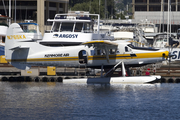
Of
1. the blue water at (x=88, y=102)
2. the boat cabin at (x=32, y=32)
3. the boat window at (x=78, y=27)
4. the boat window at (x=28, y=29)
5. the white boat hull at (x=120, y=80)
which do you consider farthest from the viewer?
the boat window at (x=28, y=29)

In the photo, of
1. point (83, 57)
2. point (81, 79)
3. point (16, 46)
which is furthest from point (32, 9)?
point (81, 79)

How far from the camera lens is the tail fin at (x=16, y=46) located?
2605 centimetres

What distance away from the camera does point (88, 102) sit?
19.7 meters

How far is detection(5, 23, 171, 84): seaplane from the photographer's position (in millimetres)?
24516

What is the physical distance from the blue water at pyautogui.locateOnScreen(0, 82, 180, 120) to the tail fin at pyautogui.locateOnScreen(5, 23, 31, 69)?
5.79 ft

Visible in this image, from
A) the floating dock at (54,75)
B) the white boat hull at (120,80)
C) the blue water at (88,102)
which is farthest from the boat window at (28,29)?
the white boat hull at (120,80)

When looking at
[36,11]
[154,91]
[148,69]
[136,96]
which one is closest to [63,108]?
[136,96]

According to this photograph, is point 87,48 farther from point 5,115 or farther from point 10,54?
point 5,115

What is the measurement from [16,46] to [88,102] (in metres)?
8.99

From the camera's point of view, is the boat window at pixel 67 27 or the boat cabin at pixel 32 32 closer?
the boat window at pixel 67 27

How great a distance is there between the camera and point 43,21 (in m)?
62.0

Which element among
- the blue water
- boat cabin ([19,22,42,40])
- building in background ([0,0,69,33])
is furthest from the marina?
building in background ([0,0,69,33])

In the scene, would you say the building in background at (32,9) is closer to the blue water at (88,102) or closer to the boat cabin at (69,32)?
the boat cabin at (69,32)

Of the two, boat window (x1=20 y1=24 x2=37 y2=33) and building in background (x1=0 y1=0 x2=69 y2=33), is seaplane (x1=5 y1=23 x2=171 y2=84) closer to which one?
boat window (x1=20 y1=24 x2=37 y2=33)
